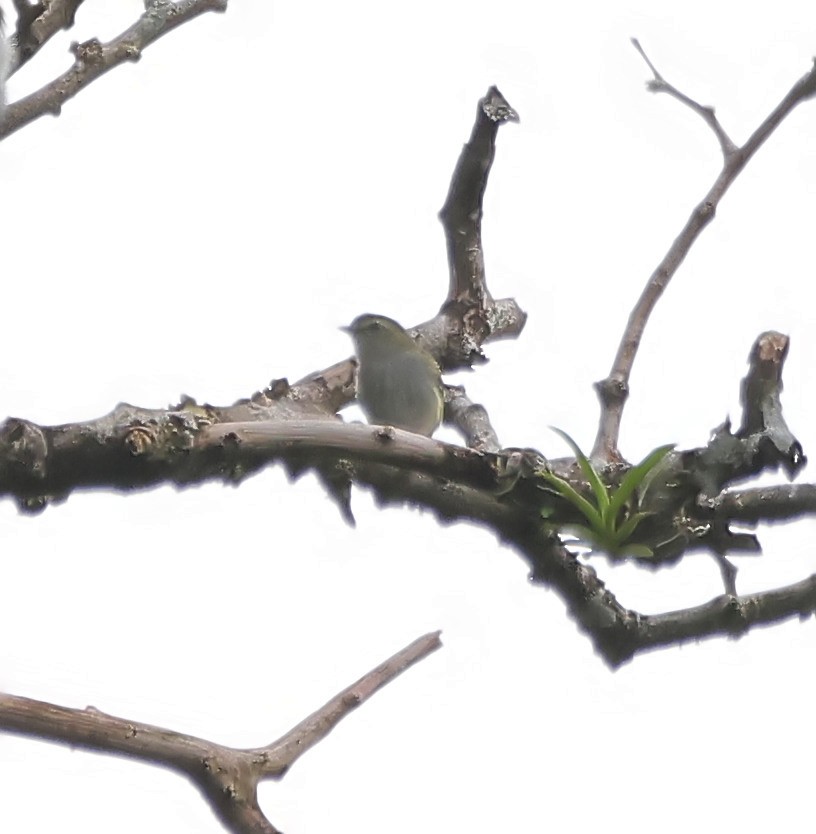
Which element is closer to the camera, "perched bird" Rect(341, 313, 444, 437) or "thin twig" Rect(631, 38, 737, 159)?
"thin twig" Rect(631, 38, 737, 159)

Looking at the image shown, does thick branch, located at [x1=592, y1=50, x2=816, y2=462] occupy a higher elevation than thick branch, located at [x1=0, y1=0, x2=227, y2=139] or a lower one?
lower

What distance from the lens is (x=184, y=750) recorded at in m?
2.21

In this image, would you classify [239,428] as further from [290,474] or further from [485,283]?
[485,283]

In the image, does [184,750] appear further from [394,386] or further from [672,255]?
[394,386]

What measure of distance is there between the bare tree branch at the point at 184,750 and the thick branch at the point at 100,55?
2.37 metres

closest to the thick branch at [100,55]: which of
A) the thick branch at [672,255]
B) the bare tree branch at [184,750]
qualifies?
the thick branch at [672,255]

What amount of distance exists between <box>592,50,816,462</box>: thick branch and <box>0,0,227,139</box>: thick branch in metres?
→ 1.70

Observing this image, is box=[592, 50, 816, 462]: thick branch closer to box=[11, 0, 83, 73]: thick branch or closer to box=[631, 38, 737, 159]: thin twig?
box=[631, 38, 737, 159]: thin twig

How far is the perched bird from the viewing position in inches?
189

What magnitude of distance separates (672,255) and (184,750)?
210cm

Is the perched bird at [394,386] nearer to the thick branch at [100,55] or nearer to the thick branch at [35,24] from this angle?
the thick branch at [100,55]

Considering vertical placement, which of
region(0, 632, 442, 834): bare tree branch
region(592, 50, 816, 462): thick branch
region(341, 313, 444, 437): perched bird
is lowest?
region(0, 632, 442, 834): bare tree branch

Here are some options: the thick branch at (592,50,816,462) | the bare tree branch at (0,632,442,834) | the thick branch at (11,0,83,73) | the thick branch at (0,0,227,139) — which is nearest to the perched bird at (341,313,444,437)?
the thick branch at (592,50,816,462)

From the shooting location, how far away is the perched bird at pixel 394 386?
4.79 m
